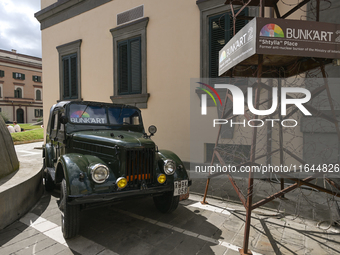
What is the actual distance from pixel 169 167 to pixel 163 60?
4.81 metres

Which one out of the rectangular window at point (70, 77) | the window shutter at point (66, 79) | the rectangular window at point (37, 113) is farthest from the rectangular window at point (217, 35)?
the rectangular window at point (37, 113)

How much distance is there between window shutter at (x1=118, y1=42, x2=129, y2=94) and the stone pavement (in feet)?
17.3

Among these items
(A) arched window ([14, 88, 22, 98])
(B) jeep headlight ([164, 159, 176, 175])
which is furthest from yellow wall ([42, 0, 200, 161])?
(A) arched window ([14, 88, 22, 98])

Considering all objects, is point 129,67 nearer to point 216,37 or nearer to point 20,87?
point 216,37

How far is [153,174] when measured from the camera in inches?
141

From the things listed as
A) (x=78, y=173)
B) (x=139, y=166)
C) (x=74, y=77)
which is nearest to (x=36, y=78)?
(x=74, y=77)

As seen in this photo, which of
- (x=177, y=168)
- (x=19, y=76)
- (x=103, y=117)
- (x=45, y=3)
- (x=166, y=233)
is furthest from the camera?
(x=19, y=76)

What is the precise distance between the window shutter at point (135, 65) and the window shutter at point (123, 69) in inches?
10.8

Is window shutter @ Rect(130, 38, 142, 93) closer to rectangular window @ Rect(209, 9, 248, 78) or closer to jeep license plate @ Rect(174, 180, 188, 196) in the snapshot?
rectangular window @ Rect(209, 9, 248, 78)

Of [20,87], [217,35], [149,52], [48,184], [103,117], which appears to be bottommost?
[48,184]

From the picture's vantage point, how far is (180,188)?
12.0 ft

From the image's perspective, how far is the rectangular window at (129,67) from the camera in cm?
820

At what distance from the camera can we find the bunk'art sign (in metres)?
2.54

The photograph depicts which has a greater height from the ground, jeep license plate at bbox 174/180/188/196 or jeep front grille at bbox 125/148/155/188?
jeep front grille at bbox 125/148/155/188
